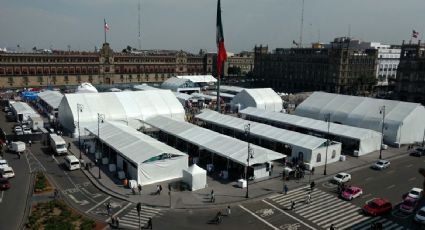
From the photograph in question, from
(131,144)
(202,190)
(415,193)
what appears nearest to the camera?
(415,193)

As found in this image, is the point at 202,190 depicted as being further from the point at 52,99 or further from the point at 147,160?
the point at 52,99

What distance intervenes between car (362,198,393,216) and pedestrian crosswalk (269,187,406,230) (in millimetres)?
466

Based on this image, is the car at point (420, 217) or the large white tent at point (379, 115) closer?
the car at point (420, 217)

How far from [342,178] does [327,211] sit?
8.46 meters

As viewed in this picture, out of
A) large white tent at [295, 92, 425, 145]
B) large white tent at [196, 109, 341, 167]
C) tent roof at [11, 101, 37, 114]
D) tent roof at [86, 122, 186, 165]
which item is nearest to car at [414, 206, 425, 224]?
large white tent at [196, 109, 341, 167]

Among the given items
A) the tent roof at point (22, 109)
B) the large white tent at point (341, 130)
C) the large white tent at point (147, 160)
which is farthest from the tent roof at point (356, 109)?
the tent roof at point (22, 109)

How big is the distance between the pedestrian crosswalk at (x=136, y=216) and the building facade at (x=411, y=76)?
87124mm

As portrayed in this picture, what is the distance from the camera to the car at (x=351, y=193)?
36219mm

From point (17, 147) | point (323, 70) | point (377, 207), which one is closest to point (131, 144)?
point (17, 147)

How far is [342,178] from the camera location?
1599 inches

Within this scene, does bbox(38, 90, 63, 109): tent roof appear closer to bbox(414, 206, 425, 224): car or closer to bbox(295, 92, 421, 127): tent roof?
bbox(295, 92, 421, 127): tent roof

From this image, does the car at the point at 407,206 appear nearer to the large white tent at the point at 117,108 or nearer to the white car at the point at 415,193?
the white car at the point at 415,193

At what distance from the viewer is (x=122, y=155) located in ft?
137

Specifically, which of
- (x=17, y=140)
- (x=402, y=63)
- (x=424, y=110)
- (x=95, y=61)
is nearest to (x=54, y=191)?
(x=17, y=140)
